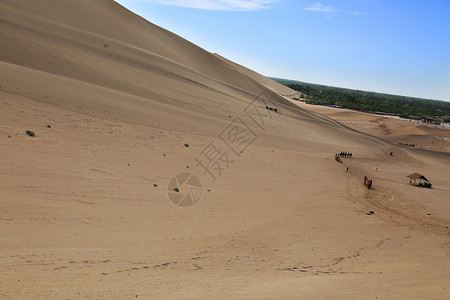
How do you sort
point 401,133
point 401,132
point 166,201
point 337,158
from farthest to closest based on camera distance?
point 401,132, point 401,133, point 337,158, point 166,201

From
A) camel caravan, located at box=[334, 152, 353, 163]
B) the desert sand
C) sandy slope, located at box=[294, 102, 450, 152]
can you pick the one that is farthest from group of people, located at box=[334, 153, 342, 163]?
sandy slope, located at box=[294, 102, 450, 152]

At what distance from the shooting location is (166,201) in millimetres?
12172

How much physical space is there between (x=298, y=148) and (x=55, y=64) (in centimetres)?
1785

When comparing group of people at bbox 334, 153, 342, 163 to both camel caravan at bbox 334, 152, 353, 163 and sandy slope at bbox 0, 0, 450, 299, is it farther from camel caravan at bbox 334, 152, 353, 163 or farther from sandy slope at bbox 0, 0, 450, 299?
sandy slope at bbox 0, 0, 450, 299

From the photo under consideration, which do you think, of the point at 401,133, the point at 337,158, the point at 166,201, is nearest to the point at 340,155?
the point at 337,158

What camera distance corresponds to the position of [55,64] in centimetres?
2419

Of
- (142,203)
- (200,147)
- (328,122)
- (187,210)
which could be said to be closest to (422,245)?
(187,210)

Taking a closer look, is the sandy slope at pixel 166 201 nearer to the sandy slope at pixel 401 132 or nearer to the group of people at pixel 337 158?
the group of people at pixel 337 158

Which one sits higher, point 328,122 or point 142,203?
point 328,122

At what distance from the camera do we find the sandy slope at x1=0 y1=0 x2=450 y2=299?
7008mm

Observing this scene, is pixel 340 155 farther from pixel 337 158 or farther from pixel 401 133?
pixel 401 133

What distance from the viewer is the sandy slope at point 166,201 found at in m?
7.01

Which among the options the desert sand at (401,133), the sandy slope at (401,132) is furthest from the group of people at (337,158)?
the sandy slope at (401,132)

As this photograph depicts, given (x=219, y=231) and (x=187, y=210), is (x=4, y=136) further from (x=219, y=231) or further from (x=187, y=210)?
(x=219, y=231)
